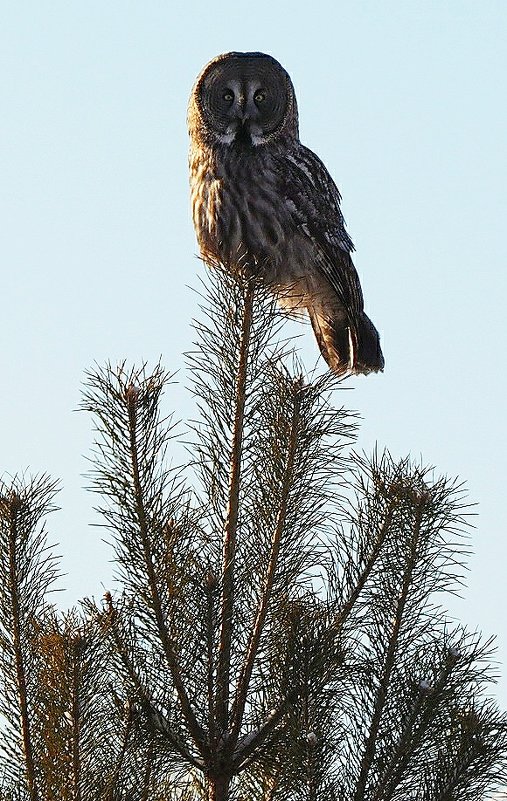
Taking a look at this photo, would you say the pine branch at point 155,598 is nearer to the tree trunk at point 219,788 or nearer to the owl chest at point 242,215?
the tree trunk at point 219,788

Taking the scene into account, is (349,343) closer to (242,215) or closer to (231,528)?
(242,215)

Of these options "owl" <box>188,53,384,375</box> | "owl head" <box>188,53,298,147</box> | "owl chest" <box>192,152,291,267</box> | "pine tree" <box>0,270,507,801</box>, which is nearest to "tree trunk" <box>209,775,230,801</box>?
"pine tree" <box>0,270,507,801</box>

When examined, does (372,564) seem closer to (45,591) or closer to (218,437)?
(218,437)

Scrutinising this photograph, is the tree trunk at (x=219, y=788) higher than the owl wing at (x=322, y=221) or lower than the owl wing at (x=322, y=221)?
lower

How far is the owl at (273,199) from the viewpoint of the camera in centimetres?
513

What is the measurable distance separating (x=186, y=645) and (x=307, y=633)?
0.23 m

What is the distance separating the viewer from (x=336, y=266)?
5375 millimetres

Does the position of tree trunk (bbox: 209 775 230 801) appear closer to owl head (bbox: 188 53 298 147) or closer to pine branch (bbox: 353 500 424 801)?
pine branch (bbox: 353 500 424 801)

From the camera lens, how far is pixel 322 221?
5.36 meters

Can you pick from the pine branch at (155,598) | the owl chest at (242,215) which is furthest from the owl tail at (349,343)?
the pine branch at (155,598)

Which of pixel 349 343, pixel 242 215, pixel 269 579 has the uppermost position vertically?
pixel 242 215

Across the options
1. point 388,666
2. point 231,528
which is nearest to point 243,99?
point 231,528

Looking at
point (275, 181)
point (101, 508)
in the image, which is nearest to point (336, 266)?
point (275, 181)

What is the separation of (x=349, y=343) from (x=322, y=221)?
23.0 inches
